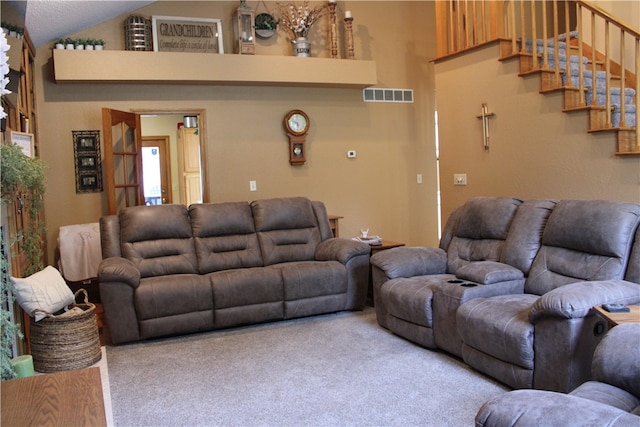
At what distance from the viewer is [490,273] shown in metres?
3.50

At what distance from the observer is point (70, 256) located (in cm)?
515

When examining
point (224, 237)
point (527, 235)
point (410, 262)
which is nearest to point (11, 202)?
point (224, 237)

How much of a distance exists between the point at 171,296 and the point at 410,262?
1.88 metres

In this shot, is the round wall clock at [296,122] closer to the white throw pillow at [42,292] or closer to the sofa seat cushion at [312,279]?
the sofa seat cushion at [312,279]

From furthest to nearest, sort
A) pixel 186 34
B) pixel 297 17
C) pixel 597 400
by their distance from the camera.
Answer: pixel 297 17 → pixel 186 34 → pixel 597 400

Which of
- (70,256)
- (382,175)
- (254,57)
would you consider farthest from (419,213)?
(70,256)

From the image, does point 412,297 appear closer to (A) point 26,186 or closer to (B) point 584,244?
(B) point 584,244

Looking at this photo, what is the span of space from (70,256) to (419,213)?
4.17 metres

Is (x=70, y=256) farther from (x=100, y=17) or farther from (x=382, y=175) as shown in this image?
(x=382, y=175)

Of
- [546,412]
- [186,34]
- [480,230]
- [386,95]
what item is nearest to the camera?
[546,412]

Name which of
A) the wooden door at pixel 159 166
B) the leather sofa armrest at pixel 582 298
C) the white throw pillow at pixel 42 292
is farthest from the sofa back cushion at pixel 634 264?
the wooden door at pixel 159 166

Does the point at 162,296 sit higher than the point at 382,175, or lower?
lower

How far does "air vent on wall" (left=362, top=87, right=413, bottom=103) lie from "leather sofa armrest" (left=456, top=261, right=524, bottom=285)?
3551mm

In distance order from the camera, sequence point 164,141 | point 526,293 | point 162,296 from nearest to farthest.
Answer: point 526,293, point 162,296, point 164,141
